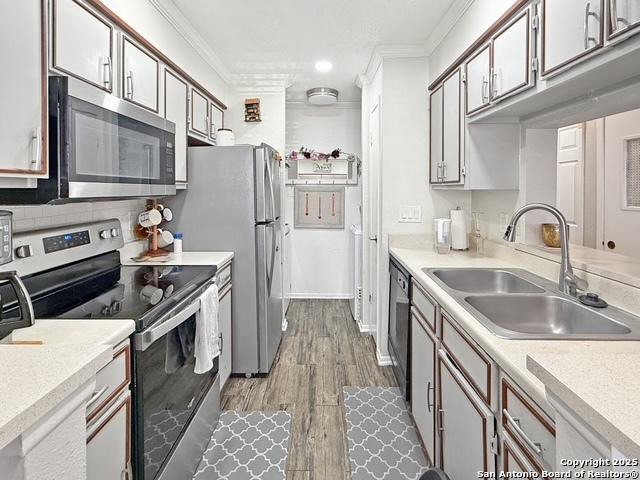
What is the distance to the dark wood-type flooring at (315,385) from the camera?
79.5 inches

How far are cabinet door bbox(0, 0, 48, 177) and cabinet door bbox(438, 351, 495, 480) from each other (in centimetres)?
152

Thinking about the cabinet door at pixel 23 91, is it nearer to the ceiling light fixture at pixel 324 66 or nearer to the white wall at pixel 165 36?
the white wall at pixel 165 36

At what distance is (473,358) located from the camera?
4.19ft

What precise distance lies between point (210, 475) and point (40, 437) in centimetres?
140

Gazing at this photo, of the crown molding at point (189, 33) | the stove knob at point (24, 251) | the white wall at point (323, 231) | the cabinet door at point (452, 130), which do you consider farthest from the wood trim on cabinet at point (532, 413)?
the white wall at point (323, 231)

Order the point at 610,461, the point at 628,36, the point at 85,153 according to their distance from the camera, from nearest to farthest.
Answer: the point at 610,461
the point at 628,36
the point at 85,153

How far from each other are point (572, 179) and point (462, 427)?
1.29m

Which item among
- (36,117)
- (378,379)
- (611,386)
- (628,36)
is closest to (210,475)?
(378,379)

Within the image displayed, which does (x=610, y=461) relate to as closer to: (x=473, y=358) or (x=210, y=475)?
(x=473, y=358)

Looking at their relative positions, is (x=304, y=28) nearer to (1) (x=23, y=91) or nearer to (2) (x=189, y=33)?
(2) (x=189, y=33)

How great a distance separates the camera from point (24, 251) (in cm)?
152

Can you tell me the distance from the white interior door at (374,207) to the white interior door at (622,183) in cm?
165

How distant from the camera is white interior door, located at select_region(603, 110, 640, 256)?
152cm

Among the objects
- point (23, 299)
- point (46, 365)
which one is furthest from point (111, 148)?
point (46, 365)
